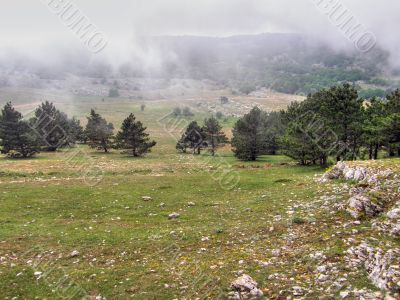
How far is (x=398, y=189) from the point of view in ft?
59.9

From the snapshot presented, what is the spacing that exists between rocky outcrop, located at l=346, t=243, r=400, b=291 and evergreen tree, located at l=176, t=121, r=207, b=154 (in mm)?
65912

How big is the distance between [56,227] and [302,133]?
33755 millimetres

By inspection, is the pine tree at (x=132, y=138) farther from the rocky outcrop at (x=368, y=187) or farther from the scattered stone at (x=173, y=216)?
the scattered stone at (x=173, y=216)

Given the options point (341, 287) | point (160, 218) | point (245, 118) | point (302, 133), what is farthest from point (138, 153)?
point (341, 287)

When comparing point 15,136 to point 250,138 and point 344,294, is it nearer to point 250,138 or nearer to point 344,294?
point 250,138

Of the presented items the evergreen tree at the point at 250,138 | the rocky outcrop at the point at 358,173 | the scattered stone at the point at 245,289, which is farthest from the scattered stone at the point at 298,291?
the evergreen tree at the point at 250,138

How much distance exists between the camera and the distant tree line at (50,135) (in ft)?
219

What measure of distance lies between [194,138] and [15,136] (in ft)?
121

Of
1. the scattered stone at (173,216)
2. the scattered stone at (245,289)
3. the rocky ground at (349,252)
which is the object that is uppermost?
the rocky ground at (349,252)

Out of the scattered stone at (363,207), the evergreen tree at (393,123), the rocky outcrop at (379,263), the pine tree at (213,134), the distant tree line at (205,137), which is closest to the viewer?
the rocky outcrop at (379,263)

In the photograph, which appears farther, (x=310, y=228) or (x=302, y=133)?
(x=302, y=133)

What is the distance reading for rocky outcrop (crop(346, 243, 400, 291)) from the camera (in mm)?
10852

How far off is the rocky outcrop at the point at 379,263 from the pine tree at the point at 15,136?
66186 millimetres

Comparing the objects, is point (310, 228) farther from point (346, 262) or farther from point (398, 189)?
point (398, 189)
